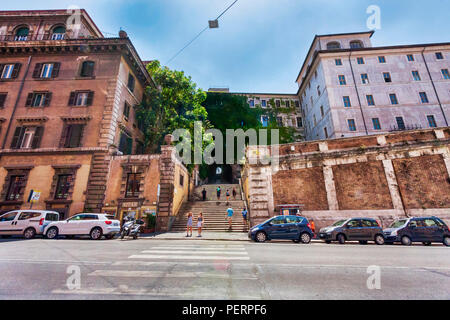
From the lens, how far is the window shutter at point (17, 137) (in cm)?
1883

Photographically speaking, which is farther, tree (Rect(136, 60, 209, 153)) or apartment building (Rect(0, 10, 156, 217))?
tree (Rect(136, 60, 209, 153))

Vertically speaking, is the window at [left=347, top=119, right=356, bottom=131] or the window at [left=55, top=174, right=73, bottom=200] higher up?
the window at [left=347, top=119, right=356, bottom=131]

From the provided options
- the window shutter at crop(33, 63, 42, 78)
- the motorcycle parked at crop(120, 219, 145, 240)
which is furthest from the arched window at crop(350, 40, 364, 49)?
the window shutter at crop(33, 63, 42, 78)

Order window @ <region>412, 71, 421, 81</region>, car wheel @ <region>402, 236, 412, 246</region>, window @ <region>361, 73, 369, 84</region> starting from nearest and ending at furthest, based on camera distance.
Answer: car wheel @ <region>402, 236, 412, 246</region>
window @ <region>412, 71, 421, 81</region>
window @ <region>361, 73, 369, 84</region>

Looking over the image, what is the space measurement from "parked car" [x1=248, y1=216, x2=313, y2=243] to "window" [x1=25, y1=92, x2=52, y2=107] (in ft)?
77.4

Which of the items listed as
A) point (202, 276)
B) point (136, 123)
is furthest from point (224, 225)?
point (136, 123)

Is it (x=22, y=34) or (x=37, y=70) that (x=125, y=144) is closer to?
(x=37, y=70)

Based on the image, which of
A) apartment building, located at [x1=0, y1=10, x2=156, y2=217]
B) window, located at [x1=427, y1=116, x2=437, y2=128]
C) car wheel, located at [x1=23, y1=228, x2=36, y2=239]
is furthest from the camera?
window, located at [x1=427, y1=116, x2=437, y2=128]

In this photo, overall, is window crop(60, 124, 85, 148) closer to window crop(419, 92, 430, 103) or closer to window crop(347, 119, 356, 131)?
window crop(347, 119, 356, 131)

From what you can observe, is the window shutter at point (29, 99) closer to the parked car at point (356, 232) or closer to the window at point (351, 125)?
the parked car at point (356, 232)

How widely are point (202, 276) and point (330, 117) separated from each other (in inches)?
1272

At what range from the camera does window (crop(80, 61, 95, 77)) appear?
21016 mm

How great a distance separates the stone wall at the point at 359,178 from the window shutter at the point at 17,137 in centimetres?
2210
